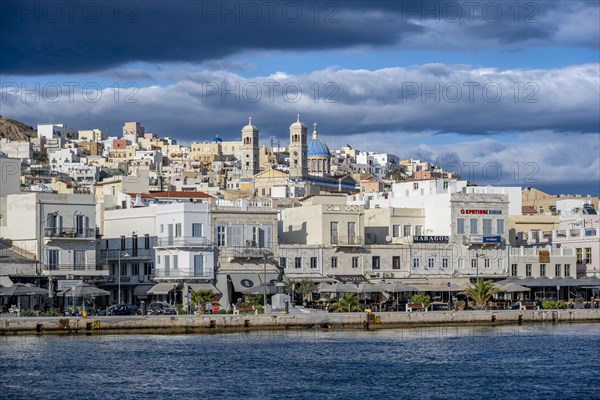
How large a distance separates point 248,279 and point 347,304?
7.76 m

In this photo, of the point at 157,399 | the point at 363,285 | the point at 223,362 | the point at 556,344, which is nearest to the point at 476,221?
the point at 363,285

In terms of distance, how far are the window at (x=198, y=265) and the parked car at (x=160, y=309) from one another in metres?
3.77

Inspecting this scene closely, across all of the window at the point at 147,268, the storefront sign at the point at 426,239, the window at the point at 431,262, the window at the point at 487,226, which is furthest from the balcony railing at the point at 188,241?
the window at the point at 487,226

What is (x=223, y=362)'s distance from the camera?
56750 mm

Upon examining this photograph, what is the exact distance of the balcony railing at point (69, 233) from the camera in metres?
80.4

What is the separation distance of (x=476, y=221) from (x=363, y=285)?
1300 centimetres

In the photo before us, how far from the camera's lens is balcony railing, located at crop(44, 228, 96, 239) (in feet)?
264

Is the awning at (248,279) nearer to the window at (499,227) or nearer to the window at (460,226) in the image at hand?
the window at (460,226)

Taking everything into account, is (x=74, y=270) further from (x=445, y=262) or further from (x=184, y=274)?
(x=445, y=262)

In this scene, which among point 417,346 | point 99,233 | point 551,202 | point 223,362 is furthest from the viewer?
point 551,202

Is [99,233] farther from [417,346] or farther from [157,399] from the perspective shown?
[157,399]

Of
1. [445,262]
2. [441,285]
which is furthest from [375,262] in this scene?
[445,262]

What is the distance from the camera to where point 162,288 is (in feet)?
269

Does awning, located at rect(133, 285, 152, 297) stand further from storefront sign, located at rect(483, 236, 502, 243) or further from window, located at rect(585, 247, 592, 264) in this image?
window, located at rect(585, 247, 592, 264)
